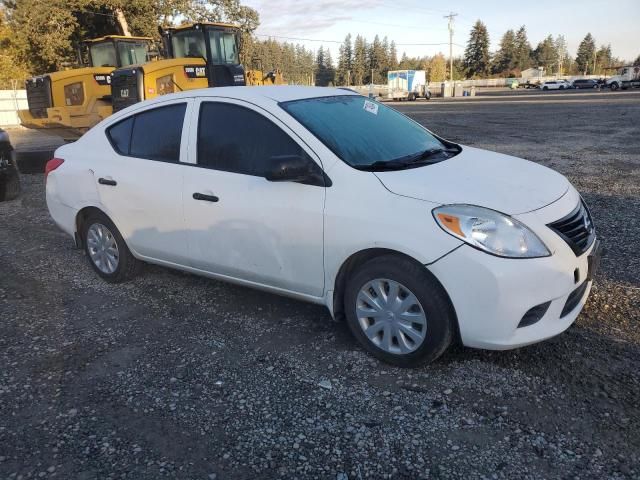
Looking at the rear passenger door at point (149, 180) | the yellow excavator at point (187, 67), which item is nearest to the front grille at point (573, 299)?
the rear passenger door at point (149, 180)

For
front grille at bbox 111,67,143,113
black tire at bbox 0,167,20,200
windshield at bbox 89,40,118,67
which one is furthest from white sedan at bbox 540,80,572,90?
black tire at bbox 0,167,20,200

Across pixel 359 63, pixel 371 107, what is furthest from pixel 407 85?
pixel 359 63

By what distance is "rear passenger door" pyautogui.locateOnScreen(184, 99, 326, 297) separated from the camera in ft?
11.8

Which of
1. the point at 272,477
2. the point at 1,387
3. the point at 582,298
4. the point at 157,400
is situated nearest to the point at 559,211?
the point at 582,298

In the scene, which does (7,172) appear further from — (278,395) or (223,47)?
(278,395)

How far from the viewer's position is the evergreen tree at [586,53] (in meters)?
127

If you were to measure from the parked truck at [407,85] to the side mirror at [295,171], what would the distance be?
5418 centimetres

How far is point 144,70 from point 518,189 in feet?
38.6

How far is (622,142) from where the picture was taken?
13625mm

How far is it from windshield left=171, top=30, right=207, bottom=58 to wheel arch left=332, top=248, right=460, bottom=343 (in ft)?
40.6

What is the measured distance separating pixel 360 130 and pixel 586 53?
14750 cm

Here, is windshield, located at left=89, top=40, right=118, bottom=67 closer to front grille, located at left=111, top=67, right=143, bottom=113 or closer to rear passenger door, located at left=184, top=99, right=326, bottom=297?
front grille, located at left=111, top=67, right=143, bottom=113

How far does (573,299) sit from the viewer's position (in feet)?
10.8

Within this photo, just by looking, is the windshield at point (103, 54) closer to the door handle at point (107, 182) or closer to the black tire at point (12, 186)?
the black tire at point (12, 186)
